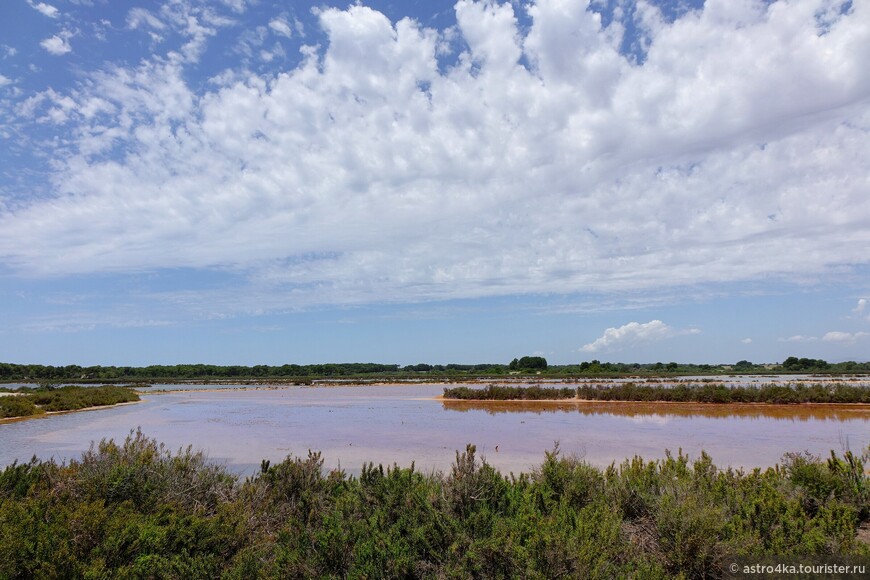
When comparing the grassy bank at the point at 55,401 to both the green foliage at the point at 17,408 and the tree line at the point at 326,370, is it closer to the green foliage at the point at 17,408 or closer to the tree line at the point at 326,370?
the green foliage at the point at 17,408

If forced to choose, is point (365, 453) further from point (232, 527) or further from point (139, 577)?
point (139, 577)

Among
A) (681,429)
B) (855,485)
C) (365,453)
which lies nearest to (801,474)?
(855,485)

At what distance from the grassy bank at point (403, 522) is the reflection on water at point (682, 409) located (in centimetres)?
Answer: 2231

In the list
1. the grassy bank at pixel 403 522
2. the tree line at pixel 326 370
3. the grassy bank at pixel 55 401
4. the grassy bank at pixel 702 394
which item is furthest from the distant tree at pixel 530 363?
the grassy bank at pixel 403 522

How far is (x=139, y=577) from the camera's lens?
4.62 metres

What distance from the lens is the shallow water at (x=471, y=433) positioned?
1502cm

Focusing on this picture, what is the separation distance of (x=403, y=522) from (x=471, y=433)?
51.5 ft

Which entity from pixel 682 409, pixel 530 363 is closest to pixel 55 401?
pixel 682 409

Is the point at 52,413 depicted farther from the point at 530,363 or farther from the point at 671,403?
the point at 530,363

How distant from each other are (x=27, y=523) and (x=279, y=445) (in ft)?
42.6

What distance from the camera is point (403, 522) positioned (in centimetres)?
575

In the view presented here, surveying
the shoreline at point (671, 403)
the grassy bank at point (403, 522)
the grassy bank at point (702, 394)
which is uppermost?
the grassy bank at point (403, 522)

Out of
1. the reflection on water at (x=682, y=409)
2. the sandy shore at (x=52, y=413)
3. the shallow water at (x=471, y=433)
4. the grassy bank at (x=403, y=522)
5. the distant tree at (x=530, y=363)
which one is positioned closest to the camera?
the grassy bank at (x=403, y=522)

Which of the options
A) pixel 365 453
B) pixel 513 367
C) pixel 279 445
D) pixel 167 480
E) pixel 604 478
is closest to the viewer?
→ pixel 167 480
